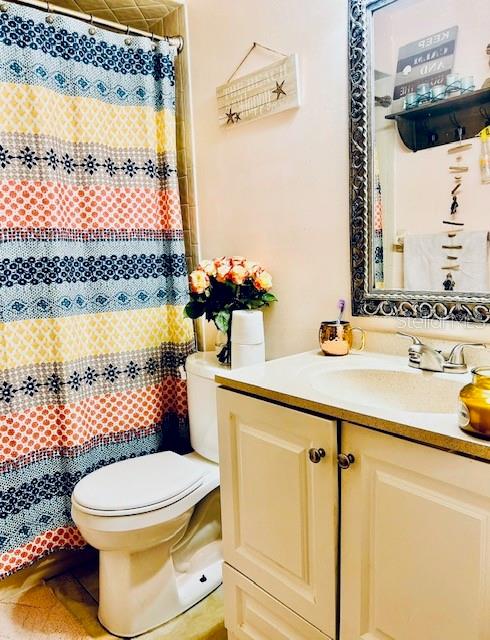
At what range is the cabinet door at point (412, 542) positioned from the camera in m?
0.77

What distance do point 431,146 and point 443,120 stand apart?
66 millimetres

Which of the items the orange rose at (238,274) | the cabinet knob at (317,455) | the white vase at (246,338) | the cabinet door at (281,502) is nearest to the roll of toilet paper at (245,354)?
the white vase at (246,338)

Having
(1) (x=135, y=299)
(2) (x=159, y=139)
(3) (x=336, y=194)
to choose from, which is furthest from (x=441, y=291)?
(2) (x=159, y=139)

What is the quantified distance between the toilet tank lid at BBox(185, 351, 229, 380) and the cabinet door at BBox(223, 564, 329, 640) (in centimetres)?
61

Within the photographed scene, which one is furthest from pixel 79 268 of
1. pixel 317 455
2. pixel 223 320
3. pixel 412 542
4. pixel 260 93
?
pixel 412 542

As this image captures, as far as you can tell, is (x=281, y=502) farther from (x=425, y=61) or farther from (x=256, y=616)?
(x=425, y=61)

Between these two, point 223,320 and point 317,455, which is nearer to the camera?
point 317,455

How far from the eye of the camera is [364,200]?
1357 mm

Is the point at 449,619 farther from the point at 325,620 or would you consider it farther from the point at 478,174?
the point at 478,174

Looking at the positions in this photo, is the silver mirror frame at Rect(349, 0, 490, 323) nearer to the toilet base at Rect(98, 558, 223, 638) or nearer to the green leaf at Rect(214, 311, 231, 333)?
the green leaf at Rect(214, 311, 231, 333)

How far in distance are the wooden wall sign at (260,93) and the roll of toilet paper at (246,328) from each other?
703 mm

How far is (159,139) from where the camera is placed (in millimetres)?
1851

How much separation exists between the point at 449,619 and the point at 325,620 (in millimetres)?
310

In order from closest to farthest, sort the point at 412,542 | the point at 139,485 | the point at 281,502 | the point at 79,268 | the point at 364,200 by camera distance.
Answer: the point at 412,542 → the point at 281,502 → the point at 364,200 → the point at 139,485 → the point at 79,268
